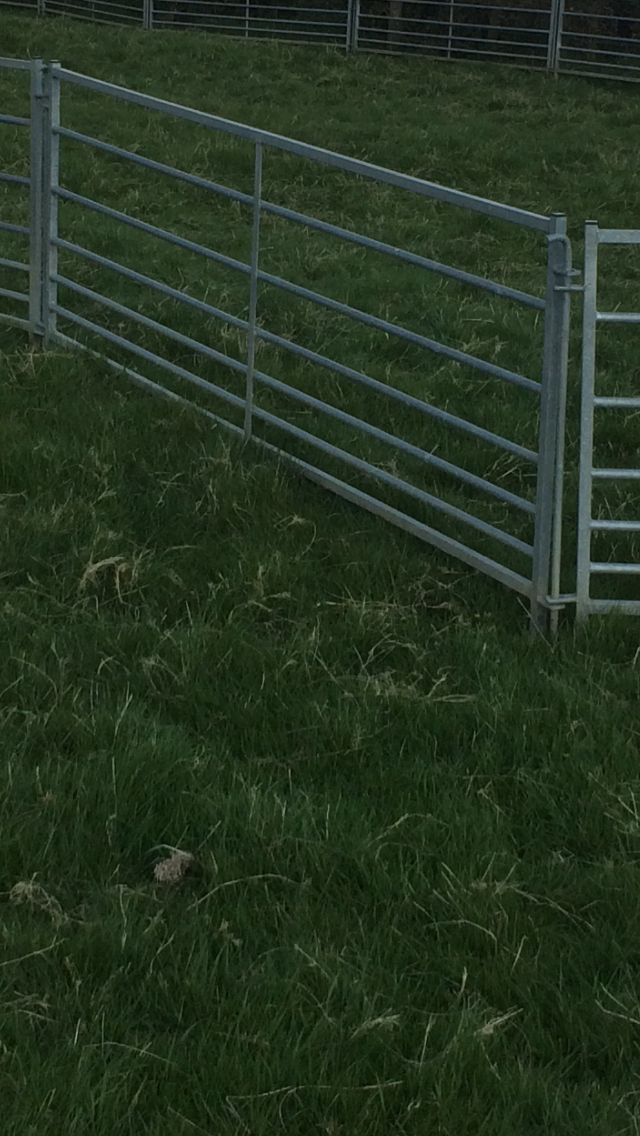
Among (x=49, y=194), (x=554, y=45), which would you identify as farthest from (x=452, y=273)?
(x=554, y=45)

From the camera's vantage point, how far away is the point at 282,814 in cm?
374

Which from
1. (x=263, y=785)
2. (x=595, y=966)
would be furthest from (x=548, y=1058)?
(x=263, y=785)

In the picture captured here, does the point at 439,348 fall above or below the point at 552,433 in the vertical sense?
above

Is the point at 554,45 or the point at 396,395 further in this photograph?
the point at 554,45

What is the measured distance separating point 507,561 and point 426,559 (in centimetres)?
29

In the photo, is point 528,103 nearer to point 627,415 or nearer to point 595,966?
point 627,415

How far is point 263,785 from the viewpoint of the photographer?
394 centimetres

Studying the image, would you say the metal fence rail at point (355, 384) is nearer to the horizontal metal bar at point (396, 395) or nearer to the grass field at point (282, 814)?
the horizontal metal bar at point (396, 395)

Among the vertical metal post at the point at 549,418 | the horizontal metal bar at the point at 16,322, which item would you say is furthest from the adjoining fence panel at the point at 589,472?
the horizontal metal bar at the point at 16,322

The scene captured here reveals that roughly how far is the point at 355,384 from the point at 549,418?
255 centimetres

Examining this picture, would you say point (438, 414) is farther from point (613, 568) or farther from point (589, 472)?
point (613, 568)

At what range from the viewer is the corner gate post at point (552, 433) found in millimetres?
4762

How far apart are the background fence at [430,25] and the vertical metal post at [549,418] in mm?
18560

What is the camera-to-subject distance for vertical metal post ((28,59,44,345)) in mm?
7680
